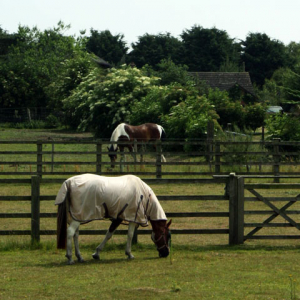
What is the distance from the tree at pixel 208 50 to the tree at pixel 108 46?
541 inches

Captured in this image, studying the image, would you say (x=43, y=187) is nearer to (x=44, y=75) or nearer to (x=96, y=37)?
(x=44, y=75)

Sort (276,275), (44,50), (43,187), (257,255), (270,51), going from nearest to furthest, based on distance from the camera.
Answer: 1. (276,275)
2. (257,255)
3. (43,187)
4. (44,50)
5. (270,51)

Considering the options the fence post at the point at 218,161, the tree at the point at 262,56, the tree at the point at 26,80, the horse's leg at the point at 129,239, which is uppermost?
the tree at the point at 262,56

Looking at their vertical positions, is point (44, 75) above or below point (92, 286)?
above

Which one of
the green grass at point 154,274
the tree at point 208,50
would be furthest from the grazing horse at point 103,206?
the tree at point 208,50

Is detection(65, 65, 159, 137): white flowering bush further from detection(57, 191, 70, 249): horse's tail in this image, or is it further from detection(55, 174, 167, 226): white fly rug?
detection(57, 191, 70, 249): horse's tail

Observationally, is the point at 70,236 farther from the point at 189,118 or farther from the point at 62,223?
the point at 189,118

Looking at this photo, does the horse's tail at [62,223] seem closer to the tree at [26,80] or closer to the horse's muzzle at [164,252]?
the horse's muzzle at [164,252]

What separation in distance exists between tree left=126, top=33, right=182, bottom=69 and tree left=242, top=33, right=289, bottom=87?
1109 cm

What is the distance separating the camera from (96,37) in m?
102

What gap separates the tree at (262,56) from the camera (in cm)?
8611

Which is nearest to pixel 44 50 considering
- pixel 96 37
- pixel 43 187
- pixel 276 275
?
pixel 96 37

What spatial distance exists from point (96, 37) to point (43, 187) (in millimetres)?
86815

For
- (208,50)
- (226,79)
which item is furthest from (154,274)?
(208,50)
